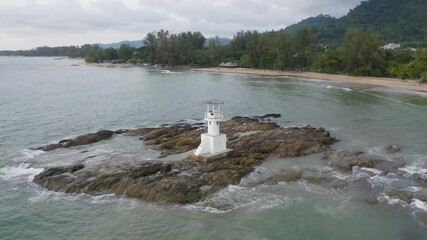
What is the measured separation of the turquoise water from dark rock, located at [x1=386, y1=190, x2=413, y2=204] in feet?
3.27

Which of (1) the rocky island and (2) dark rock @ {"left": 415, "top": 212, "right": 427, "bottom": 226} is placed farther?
(1) the rocky island

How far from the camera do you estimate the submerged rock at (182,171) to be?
2750 centimetres

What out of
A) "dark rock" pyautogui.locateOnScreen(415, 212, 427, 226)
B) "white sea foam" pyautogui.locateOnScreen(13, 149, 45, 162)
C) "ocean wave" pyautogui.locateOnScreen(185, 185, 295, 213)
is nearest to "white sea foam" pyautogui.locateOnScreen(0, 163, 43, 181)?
"white sea foam" pyautogui.locateOnScreen(13, 149, 45, 162)

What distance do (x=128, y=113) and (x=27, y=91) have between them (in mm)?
42095

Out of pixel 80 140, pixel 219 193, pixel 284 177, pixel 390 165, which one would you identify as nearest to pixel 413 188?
pixel 390 165

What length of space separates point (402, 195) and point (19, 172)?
30.3 meters

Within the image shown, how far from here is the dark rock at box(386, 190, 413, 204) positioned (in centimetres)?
2555

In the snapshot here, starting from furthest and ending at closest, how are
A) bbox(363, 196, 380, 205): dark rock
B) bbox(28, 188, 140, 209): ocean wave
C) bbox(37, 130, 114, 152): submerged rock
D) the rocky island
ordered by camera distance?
bbox(37, 130, 114, 152): submerged rock, the rocky island, bbox(28, 188, 140, 209): ocean wave, bbox(363, 196, 380, 205): dark rock

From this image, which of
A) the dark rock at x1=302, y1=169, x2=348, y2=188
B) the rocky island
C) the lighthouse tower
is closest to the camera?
the rocky island

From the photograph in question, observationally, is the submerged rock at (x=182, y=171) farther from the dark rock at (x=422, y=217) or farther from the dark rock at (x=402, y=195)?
the dark rock at (x=422, y=217)

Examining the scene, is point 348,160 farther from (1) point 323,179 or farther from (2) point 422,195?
(2) point 422,195

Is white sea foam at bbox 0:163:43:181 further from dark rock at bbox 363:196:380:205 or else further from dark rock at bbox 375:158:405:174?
dark rock at bbox 375:158:405:174

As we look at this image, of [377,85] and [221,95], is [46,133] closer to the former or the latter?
[221,95]

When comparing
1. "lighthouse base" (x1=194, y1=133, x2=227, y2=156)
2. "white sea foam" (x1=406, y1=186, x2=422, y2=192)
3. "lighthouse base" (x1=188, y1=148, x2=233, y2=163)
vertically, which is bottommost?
"white sea foam" (x1=406, y1=186, x2=422, y2=192)
